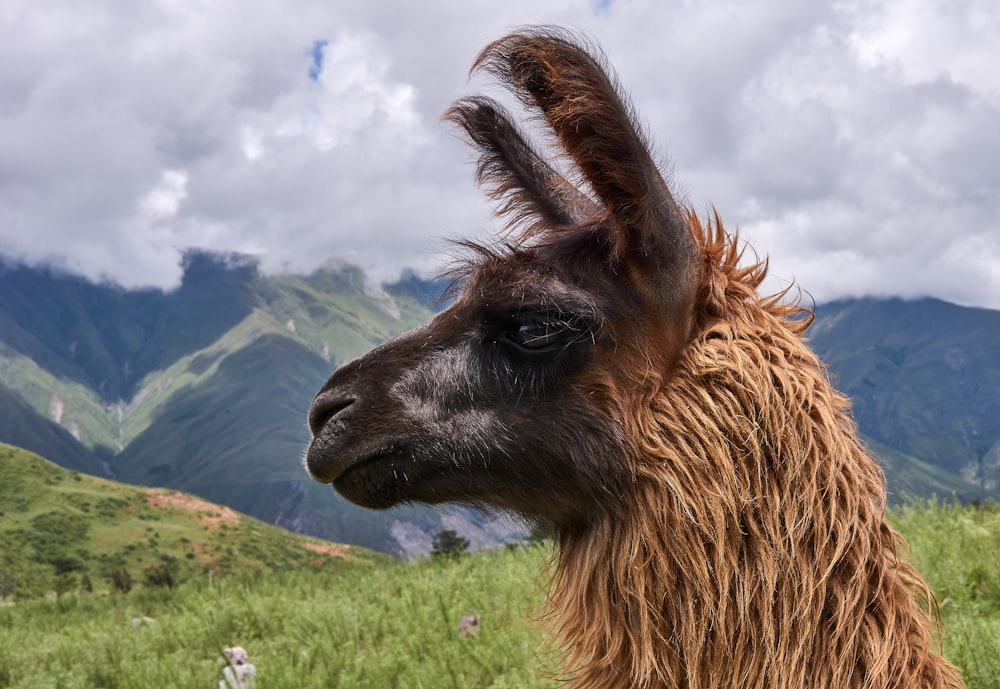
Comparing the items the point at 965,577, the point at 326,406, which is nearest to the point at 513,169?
the point at 326,406

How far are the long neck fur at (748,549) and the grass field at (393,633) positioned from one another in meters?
0.79

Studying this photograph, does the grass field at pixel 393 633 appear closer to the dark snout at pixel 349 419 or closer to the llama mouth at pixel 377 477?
the llama mouth at pixel 377 477

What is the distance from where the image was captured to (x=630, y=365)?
7.98 feet

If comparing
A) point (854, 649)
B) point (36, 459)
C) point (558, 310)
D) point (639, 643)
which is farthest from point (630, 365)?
point (36, 459)

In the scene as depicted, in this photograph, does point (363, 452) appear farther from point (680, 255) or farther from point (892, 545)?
point (892, 545)

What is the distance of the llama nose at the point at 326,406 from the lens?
256 cm

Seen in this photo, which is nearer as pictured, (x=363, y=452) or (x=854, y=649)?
(x=854, y=649)

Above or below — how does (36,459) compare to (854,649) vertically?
below

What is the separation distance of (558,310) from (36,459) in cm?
11909

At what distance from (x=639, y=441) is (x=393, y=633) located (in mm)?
3394

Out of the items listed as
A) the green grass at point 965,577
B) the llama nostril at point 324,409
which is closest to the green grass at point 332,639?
the llama nostril at point 324,409

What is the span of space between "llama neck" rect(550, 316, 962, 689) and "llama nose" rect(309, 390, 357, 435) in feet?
3.06

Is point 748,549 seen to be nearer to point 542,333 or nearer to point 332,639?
point 542,333

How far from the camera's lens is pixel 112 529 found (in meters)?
98.7
